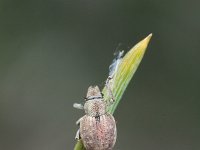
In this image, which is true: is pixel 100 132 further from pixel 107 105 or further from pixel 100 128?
pixel 107 105

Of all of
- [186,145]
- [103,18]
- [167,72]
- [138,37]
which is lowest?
[186,145]

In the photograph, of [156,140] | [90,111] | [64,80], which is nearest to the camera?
[90,111]

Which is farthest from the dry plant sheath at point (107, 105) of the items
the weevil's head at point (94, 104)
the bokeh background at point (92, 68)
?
the bokeh background at point (92, 68)

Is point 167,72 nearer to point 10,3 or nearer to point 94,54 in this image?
point 94,54

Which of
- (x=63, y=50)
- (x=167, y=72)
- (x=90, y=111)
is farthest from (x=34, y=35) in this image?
(x=90, y=111)

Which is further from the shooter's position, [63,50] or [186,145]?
[63,50]

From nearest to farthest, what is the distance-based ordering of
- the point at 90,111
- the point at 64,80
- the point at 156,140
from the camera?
the point at 90,111, the point at 156,140, the point at 64,80

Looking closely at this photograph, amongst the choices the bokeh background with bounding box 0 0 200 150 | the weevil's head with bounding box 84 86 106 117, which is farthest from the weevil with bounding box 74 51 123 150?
the bokeh background with bounding box 0 0 200 150

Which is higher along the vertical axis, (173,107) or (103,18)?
(103,18)

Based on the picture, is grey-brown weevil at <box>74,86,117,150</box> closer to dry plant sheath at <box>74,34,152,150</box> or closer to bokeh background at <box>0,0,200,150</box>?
dry plant sheath at <box>74,34,152,150</box>
